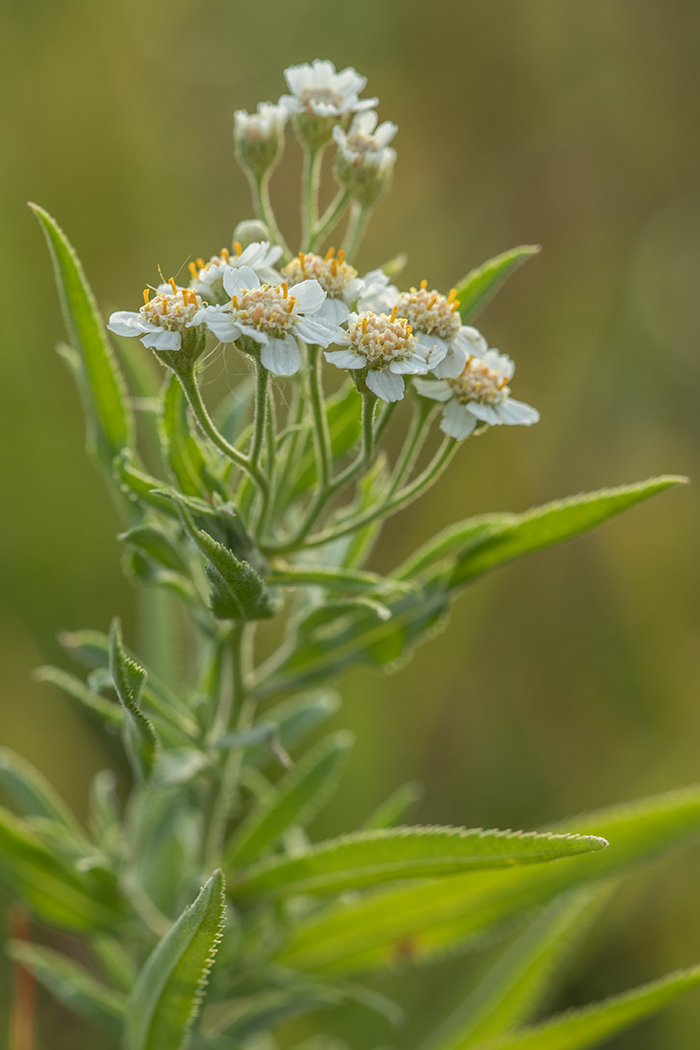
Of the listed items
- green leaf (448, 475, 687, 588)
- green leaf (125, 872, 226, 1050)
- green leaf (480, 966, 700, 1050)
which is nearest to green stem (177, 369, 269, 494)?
green leaf (448, 475, 687, 588)

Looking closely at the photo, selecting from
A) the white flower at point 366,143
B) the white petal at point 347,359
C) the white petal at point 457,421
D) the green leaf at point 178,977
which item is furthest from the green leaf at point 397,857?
Answer: the white flower at point 366,143

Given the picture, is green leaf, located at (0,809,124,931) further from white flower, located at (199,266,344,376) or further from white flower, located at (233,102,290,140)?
white flower, located at (233,102,290,140)

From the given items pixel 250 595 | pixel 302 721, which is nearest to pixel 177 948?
pixel 250 595

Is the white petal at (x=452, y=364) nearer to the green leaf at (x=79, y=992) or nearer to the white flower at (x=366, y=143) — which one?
the white flower at (x=366, y=143)

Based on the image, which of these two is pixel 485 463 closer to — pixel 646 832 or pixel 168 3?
pixel 646 832

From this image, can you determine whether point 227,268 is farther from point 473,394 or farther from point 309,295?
point 473,394
